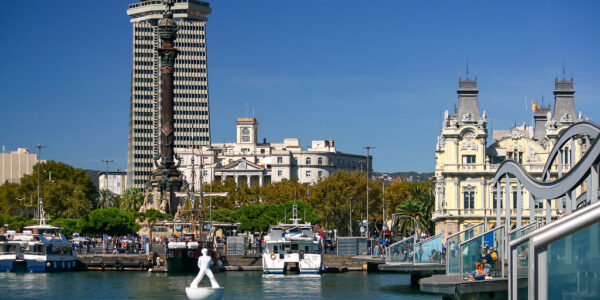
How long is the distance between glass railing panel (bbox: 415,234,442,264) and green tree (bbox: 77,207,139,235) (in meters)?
59.3

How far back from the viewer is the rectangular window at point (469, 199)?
90688 mm

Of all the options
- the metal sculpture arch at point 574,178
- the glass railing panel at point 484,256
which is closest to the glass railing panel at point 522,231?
Answer: the glass railing panel at point 484,256

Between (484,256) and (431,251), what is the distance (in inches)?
758

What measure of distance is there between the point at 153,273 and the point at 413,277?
3006 cm

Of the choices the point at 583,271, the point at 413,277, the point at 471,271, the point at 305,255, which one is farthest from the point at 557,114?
the point at 583,271

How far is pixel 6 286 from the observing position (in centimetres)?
6500

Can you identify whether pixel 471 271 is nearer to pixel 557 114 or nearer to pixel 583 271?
pixel 583 271

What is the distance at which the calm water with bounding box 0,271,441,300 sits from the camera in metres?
57.5

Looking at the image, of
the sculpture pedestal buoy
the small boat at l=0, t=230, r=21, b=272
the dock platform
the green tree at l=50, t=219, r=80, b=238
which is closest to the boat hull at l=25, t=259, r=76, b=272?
the small boat at l=0, t=230, r=21, b=272

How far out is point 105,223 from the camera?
344 feet

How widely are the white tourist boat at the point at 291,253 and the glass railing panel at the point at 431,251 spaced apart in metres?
26.1

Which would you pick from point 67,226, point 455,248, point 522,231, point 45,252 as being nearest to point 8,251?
point 45,252

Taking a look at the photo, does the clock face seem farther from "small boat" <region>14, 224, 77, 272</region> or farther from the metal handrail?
the metal handrail

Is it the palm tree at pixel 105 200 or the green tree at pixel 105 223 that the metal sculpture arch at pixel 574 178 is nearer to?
the green tree at pixel 105 223
